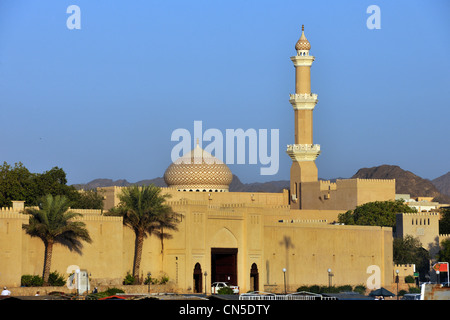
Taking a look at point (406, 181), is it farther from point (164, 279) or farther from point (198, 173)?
point (164, 279)

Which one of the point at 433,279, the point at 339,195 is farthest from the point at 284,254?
the point at 339,195

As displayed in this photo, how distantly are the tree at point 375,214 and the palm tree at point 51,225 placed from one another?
87.5ft

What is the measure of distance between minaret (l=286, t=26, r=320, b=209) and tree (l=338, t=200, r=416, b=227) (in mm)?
4984

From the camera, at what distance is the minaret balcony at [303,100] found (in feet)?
250

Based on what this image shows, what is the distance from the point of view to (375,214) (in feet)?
239

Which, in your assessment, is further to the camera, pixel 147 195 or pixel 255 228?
pixel 255 228

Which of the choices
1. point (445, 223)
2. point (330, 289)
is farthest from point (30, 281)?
point (445, 223)

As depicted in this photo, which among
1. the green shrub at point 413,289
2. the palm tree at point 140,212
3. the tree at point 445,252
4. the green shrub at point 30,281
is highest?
the palm tree at point 140,212

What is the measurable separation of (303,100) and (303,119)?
1.37 m

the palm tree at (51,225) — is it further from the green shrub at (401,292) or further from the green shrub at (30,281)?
the green shrub at (401,292)

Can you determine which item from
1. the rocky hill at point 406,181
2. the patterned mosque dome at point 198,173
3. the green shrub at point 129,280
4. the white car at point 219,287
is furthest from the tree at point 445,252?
the rocky hill at point 406,181
